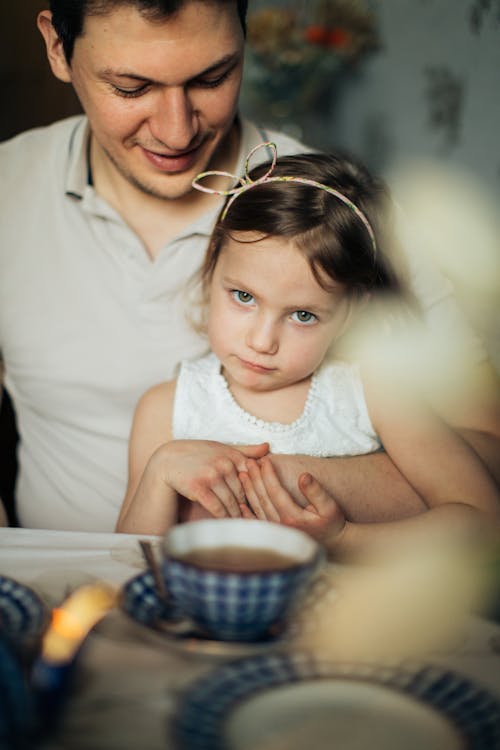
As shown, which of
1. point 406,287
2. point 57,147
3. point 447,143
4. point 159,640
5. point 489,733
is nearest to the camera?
point 489,733

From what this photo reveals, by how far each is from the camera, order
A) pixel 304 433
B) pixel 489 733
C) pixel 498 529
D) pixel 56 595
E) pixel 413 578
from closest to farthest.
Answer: pixel 489 733 → pixel 56 595 → pixel 413 578 → pixel 498 529 → pixel 304 433

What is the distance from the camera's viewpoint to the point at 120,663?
2.04 feet

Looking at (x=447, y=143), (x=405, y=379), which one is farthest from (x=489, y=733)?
(x=447, y=143)

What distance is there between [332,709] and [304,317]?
74cm

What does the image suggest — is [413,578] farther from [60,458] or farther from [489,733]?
[60,458]

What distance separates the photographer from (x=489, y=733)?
51 centimetres

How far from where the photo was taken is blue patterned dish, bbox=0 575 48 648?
Answer: 625mm

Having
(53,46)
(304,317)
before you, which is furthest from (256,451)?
(53,46)

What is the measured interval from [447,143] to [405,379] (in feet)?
5.19

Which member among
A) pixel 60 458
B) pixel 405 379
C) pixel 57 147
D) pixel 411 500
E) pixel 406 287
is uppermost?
pixel 57 147

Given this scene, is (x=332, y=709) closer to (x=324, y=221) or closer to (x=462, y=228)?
(x=324, y=221)

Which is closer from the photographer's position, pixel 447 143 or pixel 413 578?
pixel 413 578

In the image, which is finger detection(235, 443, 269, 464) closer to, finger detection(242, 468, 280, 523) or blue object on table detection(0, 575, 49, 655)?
finger detection(242, 468, 280, 523)

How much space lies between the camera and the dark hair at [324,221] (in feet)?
3.95
